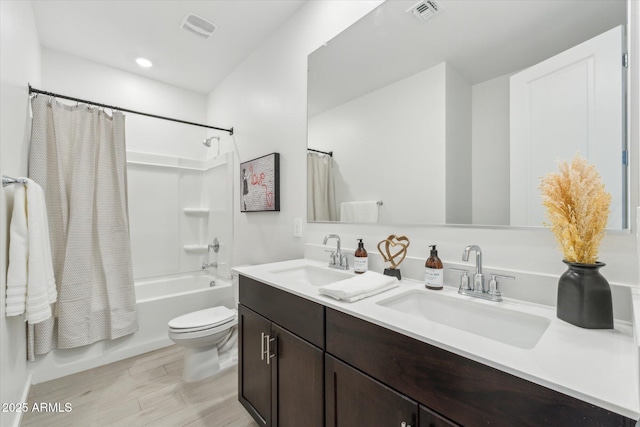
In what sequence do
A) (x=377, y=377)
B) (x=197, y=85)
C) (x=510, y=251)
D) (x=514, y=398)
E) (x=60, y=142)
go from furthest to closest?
1. (x=197, y=85)
2. (x=60, y=142)
3. (x=510, y=251)
4. (x=377, y=377)
5. (x=514, y=398)

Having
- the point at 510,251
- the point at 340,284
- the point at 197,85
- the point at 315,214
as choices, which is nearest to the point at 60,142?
the point at 197,85

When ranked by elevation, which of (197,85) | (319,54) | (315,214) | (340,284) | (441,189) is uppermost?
(197,85)

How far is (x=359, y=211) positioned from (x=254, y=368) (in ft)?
3.30

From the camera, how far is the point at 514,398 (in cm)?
57

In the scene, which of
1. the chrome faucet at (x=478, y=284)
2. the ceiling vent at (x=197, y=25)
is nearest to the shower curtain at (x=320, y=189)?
the chrome faucet at (x=478, y=284)

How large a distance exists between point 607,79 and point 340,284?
43.5 inches

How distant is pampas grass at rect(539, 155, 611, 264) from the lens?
751 millimetres

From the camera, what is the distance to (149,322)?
242 cm

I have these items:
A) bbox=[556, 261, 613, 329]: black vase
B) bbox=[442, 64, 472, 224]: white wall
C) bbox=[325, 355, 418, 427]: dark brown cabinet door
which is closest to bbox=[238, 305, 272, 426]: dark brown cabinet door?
bbox=[325, 355, 418, 427]: dark brown cabinet door

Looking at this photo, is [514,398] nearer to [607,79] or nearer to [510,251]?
[510,251]

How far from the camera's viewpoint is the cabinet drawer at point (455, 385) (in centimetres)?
51

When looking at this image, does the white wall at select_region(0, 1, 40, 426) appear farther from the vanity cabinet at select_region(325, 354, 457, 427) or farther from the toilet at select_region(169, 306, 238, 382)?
the vanity cabinet at select_region(325, 354, 457, 427)

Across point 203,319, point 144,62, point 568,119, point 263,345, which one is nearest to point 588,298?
point 568,119

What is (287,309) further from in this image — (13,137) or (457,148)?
(13,137)
